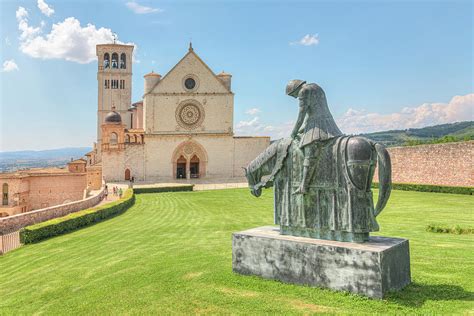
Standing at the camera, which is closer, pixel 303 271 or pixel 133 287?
pixel 303 271

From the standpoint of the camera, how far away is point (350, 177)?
6355mm

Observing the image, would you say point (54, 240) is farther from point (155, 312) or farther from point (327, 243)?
point (327, 243)

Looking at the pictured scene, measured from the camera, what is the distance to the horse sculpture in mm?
6324

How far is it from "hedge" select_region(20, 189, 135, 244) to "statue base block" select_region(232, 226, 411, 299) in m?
12.2

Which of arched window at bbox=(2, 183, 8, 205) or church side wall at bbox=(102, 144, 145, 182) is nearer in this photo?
arched window at bbox=(2, 183, 8, 205)

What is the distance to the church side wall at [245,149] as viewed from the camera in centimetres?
4881

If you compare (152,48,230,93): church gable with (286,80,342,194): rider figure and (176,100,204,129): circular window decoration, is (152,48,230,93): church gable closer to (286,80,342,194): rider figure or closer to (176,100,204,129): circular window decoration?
(176,100,204,129): circular window decoration

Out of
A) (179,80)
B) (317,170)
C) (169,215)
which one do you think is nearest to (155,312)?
(317,170)

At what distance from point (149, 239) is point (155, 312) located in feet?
23.7

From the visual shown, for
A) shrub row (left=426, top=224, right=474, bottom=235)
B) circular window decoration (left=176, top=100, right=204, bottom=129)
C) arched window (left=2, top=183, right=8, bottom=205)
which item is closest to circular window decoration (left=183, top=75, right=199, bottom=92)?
circular window decoration (left=176, top=100, right=204, bottom=129)

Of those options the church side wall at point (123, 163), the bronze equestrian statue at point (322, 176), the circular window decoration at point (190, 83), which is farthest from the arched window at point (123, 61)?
the bronze equestrian statue at point (322, 176)

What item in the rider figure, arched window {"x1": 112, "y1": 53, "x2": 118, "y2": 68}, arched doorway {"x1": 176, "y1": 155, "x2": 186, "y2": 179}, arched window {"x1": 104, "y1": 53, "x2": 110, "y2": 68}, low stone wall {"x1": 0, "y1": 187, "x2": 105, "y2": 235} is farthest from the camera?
arched window {"x1": 112, "y1": 53, "x2": 118, "y2": 68}

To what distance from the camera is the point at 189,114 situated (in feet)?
157

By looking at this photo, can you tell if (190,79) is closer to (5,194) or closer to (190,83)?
(190,83)
